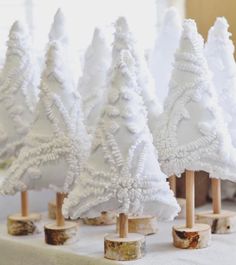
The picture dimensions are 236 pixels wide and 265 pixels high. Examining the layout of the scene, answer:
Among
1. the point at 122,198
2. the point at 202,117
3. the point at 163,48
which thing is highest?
the point at 163,48

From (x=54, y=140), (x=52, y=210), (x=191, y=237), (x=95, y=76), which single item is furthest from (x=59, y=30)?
(x=191, y=237)

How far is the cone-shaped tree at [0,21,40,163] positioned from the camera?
117 centimetres

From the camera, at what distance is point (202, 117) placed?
1033 mm

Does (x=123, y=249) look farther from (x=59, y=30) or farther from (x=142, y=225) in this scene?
(x=59, y=30)

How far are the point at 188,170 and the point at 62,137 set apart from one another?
0.22m

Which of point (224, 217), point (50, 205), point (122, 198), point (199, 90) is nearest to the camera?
point (122, 198)

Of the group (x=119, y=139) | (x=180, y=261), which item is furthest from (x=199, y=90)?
(x=180, y=261)

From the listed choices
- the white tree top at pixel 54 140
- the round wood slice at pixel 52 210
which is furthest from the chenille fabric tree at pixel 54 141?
the round wood slice at pixel 52 210

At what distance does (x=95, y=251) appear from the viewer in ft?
3.47

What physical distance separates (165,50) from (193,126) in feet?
0.93

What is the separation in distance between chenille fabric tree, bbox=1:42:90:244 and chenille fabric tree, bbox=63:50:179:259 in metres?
0.08

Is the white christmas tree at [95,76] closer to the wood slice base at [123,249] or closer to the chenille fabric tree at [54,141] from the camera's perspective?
the chenille fabric tree at [54,141]

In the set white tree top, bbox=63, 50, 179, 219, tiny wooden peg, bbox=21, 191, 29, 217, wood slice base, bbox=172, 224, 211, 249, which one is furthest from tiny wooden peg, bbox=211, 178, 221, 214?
tiny wooden peg, bbox=21, 191, 29, 217

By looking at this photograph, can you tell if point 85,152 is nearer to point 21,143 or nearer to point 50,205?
point 21,143
